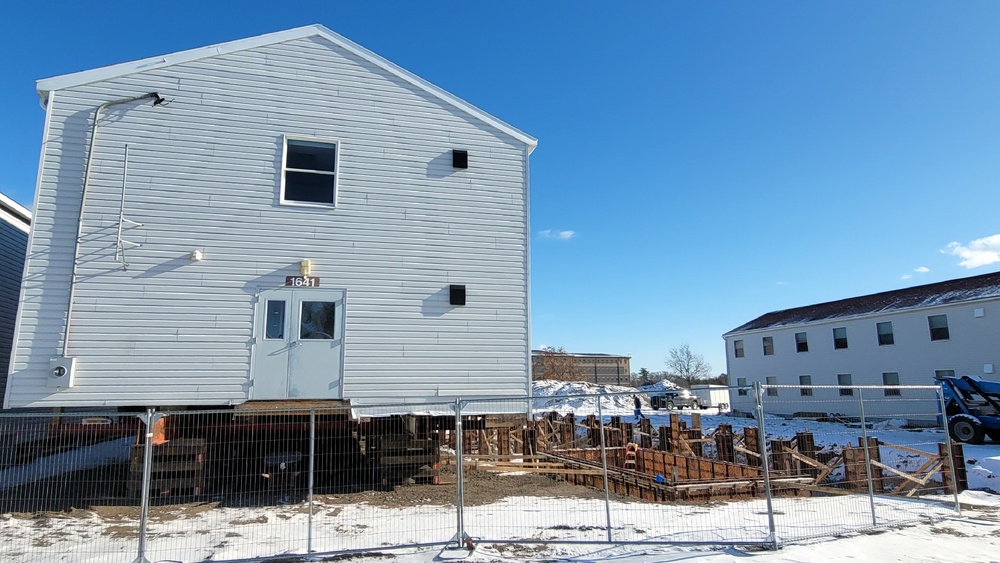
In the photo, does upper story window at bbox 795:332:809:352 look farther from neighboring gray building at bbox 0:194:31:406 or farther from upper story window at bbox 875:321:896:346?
neighboring gray building at bbox 0:194:31:406

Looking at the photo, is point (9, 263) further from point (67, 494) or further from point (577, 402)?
point (577, 402)

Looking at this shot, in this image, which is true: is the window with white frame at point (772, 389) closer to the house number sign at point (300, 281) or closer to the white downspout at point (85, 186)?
the house number sign at point (300, 281)

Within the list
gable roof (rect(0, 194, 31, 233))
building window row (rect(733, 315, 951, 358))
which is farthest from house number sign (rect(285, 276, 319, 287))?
building window row (rect(733, 315, 951, 358))

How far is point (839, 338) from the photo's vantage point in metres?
30.1

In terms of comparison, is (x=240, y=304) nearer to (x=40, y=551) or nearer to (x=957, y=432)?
(x=40, y=551)

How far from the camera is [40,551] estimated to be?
7289 millimetres

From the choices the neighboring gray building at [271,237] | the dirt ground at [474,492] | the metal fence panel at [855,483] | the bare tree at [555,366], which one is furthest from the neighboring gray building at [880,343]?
the bare tree at [555,366]

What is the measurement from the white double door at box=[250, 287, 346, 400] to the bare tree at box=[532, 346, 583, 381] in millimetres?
54399

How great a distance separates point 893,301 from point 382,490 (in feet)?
92.9

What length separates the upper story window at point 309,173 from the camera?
10.7 m

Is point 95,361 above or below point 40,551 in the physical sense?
above

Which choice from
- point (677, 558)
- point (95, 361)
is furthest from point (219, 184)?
point (677, 558)

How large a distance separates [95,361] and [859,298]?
35245 mm

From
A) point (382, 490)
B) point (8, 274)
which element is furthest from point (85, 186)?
point (8, 274)
